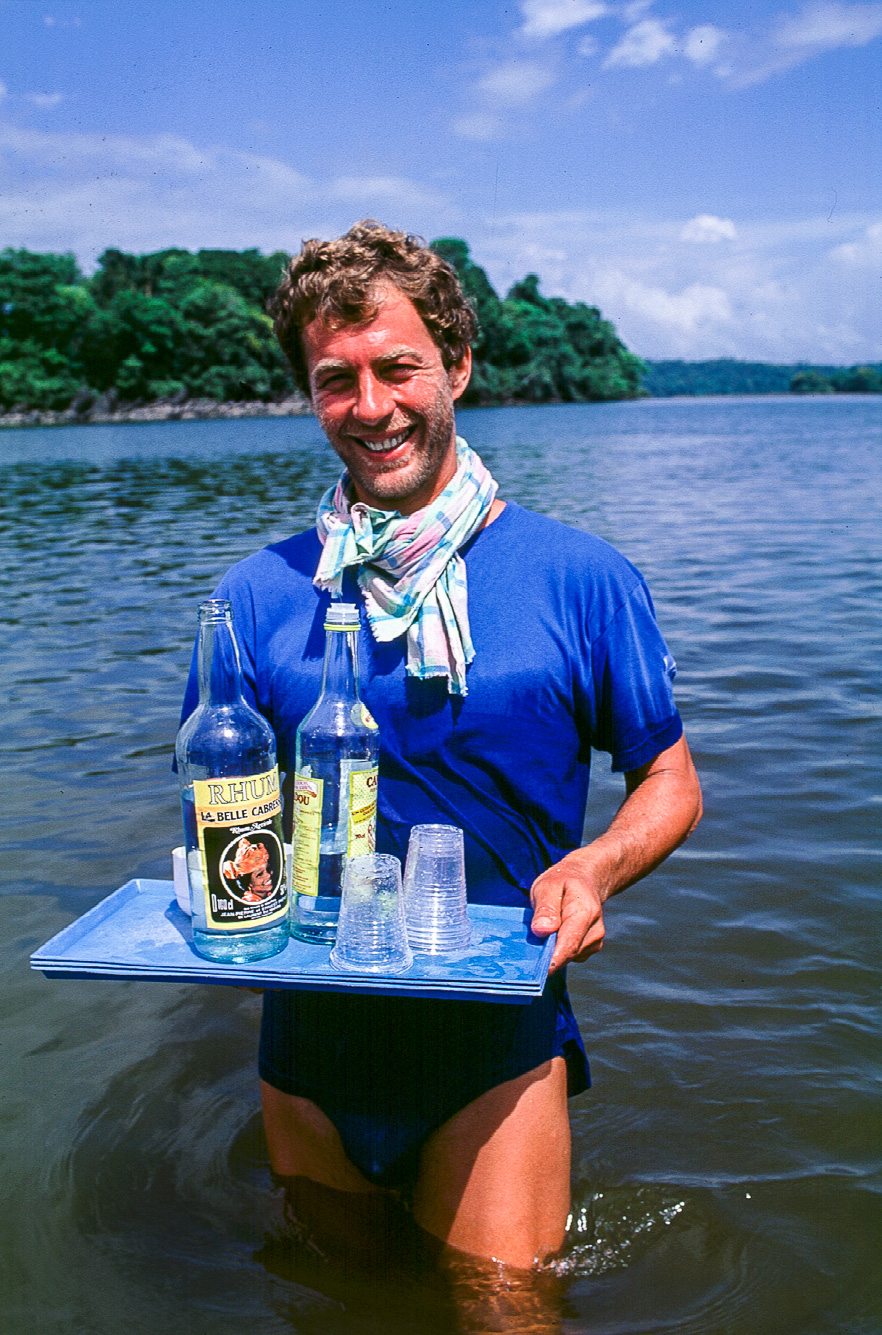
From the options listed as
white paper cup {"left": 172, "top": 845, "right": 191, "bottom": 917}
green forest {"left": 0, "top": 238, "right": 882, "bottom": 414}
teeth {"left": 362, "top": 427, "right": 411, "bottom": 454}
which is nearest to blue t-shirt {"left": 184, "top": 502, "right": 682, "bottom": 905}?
teeth {"left": 362, "top": 427, "right": 411, "bottom": 454}

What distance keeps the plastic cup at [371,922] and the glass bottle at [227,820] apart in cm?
16

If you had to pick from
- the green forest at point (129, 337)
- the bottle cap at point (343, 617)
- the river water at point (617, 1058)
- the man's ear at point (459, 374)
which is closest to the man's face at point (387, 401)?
the man's ear at point (459, 374)

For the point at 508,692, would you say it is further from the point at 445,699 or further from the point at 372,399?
the point at 372,399

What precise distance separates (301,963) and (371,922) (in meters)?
0.17

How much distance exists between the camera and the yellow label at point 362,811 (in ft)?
7.79

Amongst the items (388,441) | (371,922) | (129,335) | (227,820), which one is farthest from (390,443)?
(129,335)

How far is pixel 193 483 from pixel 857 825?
26607 mm

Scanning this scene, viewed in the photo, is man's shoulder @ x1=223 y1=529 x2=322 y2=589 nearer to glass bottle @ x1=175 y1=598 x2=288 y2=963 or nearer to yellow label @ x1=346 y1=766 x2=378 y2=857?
glass bottle @ x1=175 y1=598 x2=288 y2=963

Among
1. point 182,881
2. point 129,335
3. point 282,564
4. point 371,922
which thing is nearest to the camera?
point 371,922

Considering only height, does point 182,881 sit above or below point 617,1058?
above

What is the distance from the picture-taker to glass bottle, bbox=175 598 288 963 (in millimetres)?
2301

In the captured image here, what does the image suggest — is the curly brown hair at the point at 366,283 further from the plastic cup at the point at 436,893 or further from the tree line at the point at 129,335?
the tree line at the point at 129,335

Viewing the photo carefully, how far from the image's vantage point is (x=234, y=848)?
2.30 metres

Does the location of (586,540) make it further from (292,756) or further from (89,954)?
(89,954)
